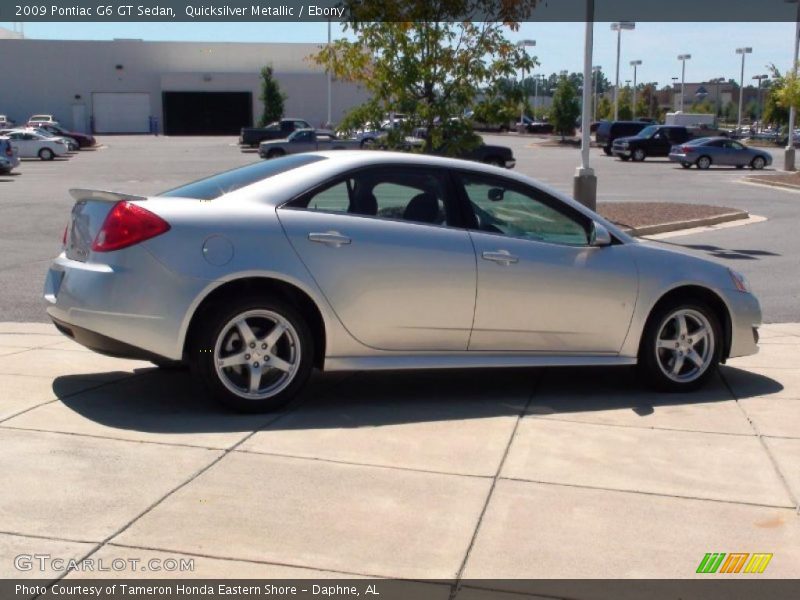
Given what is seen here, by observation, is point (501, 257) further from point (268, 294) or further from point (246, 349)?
point (246, 349)

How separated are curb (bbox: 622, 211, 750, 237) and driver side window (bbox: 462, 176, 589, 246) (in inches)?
450

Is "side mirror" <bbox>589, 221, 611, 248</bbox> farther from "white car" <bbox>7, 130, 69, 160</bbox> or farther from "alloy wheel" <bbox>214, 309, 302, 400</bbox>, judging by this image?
"white car" <bbox>7, 130, 69, 160</bbox>

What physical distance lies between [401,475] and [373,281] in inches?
58.2

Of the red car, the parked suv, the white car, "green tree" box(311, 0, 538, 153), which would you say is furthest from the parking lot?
the red car

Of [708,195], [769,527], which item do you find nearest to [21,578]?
[769,527]

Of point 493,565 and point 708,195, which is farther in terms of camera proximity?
point 708,195

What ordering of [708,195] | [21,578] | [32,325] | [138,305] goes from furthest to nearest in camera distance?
[708,195] < [32,325] < [138,305] < [21,578]

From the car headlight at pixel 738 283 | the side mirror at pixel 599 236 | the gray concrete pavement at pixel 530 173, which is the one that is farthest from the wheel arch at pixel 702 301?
the gray concrete pavement at pixel 530 173

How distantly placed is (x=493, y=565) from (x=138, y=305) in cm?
275

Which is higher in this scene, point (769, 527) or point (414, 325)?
point (414, 325)

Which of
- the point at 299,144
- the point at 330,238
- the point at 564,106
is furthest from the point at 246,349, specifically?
the point at 564,106

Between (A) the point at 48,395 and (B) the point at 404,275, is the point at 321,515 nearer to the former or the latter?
(B) the point at 404,275

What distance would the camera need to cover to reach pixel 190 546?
172 inches

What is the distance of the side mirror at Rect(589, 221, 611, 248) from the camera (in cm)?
697
